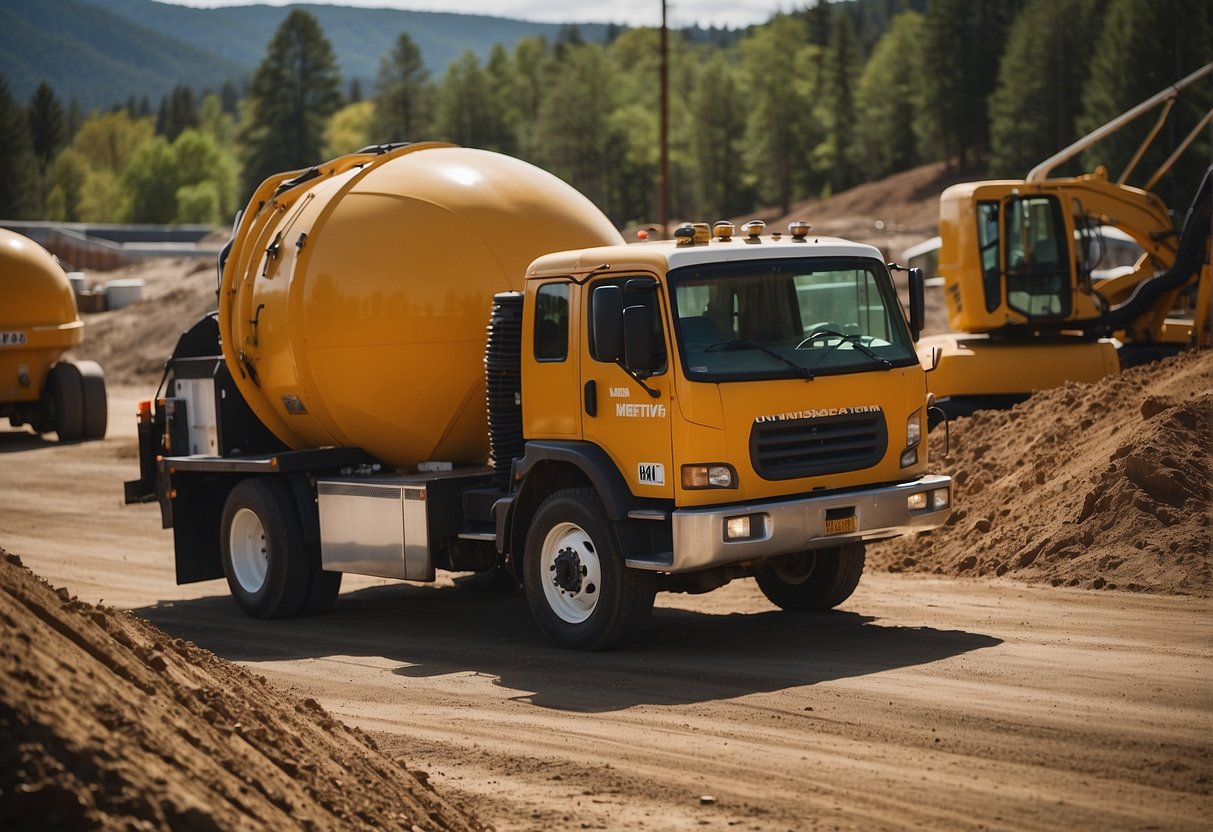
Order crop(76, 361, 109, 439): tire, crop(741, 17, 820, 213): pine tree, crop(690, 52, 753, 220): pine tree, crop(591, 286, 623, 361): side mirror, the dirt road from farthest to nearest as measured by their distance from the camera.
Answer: crop(690, 52, 753, 220): pine tree → crop(741, 17, 820, 213): pine tree → crop(76, 361, 109, 439): tire → crop(591, 286, 623, 361): side mirror → the dirt road

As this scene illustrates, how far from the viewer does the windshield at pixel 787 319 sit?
10.2 meters

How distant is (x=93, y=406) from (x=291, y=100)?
83.2m

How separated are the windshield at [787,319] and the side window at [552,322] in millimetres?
944

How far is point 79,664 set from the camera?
6.29m

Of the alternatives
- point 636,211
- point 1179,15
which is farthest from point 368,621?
point 636,211

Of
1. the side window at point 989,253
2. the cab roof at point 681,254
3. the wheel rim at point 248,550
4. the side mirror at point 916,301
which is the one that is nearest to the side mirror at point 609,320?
the cab roof at point 681,254

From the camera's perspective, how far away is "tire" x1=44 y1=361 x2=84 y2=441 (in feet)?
87.8

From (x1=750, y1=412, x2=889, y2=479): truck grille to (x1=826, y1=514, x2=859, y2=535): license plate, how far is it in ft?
1.08

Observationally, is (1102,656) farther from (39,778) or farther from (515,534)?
(39,778)

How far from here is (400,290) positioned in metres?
12.0

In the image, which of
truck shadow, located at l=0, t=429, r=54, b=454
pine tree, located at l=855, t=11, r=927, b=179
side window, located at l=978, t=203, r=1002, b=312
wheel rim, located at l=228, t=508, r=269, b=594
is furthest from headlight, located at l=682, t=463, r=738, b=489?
pine tree, located at l=855, t=11, r=927, b=179

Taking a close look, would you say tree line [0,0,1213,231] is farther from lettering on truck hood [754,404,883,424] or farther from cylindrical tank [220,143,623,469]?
lettering on truck hood [754,404,883,424]

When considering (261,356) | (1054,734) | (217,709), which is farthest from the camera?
(261,356)

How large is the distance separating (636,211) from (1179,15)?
5409 centimetres
